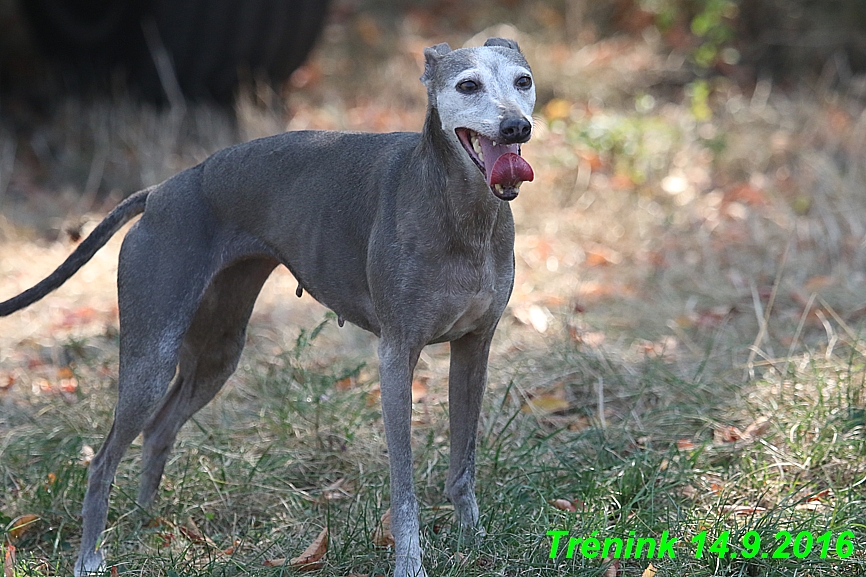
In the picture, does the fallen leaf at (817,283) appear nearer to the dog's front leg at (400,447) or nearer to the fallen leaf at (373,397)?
the fallen leaf at (373,397)

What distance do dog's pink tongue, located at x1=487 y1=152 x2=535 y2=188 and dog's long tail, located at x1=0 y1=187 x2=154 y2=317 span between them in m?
1.63

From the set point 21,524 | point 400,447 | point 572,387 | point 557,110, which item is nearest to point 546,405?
point 572,387

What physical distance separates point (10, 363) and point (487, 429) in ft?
9.23

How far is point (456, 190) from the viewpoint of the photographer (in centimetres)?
327

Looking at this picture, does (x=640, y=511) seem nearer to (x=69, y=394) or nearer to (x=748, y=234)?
(x=69, y=394)

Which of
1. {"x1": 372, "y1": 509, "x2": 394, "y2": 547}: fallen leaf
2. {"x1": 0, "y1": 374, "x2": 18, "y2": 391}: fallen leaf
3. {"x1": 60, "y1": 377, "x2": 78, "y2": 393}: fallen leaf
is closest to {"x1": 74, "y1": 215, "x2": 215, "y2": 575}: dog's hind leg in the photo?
{"x1": 372, "y1": 509, "x2": 394, "y2": 547}: fallen leaf

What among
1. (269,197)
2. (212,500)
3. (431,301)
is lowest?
(212,500)

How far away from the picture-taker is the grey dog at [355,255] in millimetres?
3213

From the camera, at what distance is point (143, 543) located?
12.5 ft

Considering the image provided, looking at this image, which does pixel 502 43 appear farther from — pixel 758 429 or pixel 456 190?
pixel 758 429

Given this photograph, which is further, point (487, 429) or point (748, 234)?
point (748, 234)

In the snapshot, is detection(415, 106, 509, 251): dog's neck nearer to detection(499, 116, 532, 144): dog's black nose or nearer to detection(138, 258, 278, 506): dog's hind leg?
detection(499, 116, 532, 144): dog's black nose

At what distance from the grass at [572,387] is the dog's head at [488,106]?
1303 millimetres

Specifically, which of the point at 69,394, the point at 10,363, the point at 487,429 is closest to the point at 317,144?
the point at 487,429
